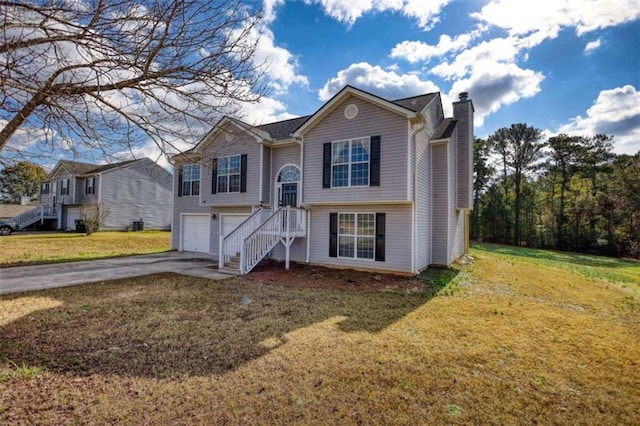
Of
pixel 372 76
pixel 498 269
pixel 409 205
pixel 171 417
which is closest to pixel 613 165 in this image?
pixel 498 269

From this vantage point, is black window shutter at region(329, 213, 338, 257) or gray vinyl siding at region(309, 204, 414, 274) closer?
gray vinyl siding at region(309, 204, 414, 274)

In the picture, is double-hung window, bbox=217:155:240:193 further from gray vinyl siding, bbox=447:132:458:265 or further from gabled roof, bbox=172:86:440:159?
gray vinyl siding, bbox=447:132:458:265

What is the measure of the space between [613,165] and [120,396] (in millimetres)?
39643

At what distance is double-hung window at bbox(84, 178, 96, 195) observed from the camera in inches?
1121

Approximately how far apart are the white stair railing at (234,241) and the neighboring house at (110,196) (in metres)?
19.6

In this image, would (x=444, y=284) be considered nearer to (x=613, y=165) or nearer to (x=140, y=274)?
(x=140, y=274)

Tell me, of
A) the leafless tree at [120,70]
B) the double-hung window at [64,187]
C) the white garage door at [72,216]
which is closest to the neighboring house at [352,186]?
the leafless tree at [120,70]

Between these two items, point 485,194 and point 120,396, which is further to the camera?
point 485,194

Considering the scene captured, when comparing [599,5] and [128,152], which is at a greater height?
[599,5]

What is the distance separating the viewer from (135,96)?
3951mm

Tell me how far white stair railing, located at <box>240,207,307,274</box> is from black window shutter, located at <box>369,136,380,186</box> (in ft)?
10.5

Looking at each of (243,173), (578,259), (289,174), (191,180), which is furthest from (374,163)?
(578,259)

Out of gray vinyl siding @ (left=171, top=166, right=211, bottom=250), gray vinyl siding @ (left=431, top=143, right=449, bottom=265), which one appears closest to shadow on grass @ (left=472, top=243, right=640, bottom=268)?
gray vinyl siding @ (left=431, top=143, right=449, bottom=265)

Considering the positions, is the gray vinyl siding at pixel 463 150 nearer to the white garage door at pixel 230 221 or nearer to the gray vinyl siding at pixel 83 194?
the white garage door at pixel 230 221
